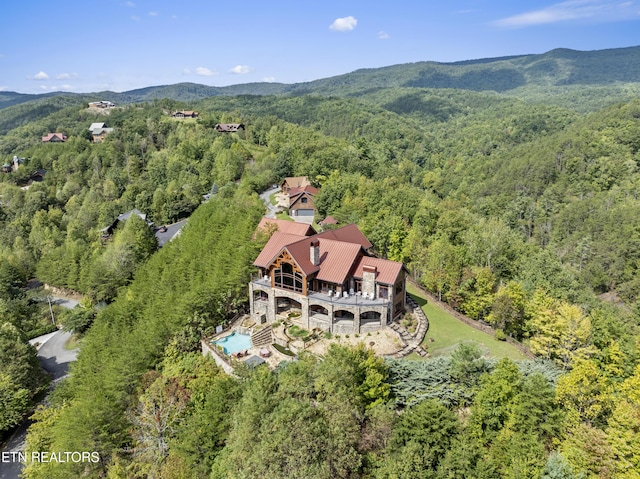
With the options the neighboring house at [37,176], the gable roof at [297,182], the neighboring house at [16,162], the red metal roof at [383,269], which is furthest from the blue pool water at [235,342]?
the neighboring house at [16,162]

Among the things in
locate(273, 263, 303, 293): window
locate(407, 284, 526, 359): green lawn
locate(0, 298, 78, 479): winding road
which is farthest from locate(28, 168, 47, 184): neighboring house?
locate(407, 284, 526, 359): green lawn

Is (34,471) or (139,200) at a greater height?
(139,200)

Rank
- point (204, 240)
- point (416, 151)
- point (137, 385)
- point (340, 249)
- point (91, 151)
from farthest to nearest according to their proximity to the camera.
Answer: point (416, 151), point (91, 151), point (204, 240), point (340, 249), point (137, 385)

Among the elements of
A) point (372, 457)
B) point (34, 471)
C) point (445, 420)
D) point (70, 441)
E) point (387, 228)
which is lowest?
point (34, 471)

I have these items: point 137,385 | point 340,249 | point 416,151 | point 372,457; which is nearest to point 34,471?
point 137,385

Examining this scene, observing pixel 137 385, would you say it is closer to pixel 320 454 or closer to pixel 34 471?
pixel 34 471

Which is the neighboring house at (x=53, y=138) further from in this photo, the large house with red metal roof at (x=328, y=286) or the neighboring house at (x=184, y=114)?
the large house with red metal roof at (x=328, y=286)

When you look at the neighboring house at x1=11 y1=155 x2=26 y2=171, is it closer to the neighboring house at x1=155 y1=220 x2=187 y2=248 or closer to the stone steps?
the neighboring house at x1=155 y1=220 x2=187 y2=248

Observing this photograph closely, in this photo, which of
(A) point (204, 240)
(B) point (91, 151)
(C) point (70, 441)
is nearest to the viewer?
(C) point (70, 441)
